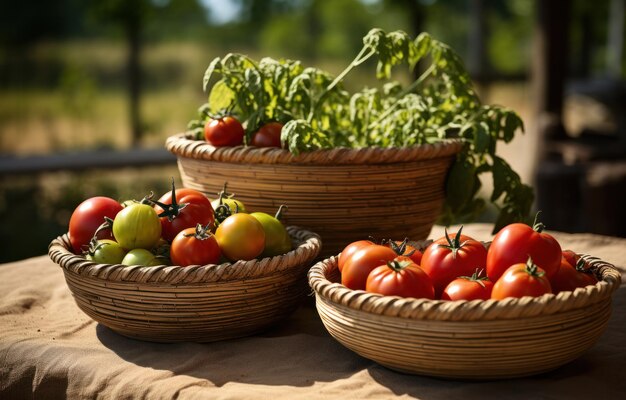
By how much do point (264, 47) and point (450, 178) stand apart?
12489mm

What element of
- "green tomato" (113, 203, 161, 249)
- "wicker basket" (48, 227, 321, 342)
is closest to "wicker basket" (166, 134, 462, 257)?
"wicker basket" (48, 227, 321, 342)

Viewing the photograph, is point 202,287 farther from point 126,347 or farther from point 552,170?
point 552,170

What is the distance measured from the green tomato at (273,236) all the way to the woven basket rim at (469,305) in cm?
35

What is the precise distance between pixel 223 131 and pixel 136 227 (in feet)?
1.70

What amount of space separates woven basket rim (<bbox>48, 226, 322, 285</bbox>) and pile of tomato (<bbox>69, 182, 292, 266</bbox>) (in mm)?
42

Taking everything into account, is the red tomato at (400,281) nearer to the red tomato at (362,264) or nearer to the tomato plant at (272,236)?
the red tomato at (362,264)

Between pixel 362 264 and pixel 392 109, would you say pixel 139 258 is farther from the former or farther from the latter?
pixel 392 109

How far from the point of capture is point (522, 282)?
4.99 feet

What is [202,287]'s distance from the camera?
1777 mm

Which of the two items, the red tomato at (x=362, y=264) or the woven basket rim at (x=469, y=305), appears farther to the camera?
the red tomato at (x=362, y=264)

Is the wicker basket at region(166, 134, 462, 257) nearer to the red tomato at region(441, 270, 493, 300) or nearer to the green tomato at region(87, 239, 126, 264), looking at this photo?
the green tomato at region(87, 239, 126, 264)

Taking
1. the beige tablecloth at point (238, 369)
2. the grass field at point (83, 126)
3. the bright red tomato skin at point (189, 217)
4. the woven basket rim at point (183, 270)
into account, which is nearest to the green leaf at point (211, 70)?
the bright red tomato skin at point (189, 217)

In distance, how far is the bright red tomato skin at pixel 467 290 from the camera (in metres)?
1.57

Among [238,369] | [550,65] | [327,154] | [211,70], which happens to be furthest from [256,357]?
[550,65]
